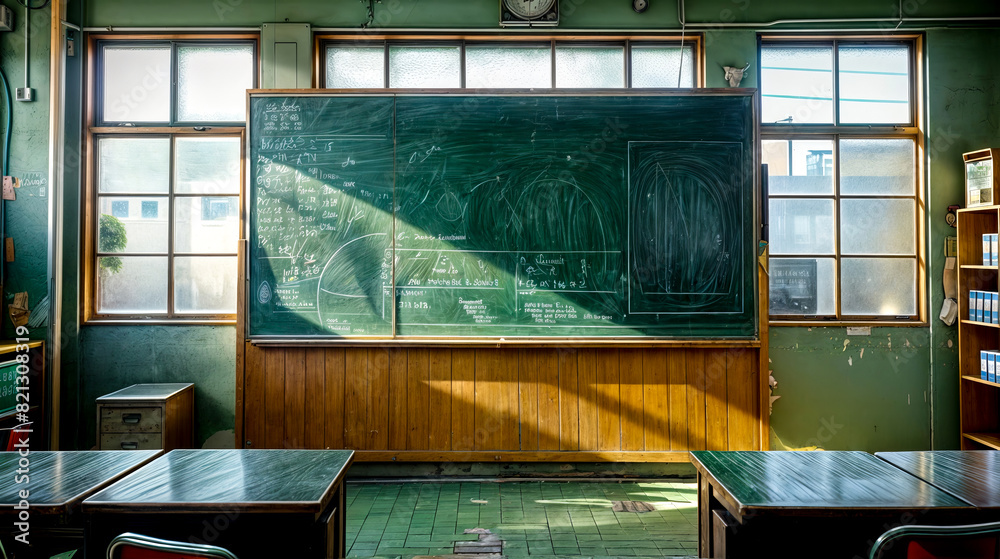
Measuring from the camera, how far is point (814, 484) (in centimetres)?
193

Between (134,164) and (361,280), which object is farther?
(134,164)

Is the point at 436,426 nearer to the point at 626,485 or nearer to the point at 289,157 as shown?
the point at 626,485

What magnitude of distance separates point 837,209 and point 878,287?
658 mm

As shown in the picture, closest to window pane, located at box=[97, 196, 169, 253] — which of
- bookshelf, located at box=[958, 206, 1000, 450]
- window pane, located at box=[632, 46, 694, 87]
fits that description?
window pane, located at box=[632, 46, 694, 87]

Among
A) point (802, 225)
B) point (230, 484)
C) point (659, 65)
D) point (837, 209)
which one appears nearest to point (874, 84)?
point (837, 209)

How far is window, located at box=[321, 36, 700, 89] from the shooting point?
414cm

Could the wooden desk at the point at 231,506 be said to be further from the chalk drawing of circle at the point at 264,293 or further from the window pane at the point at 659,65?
the window pane at the point at 659,65

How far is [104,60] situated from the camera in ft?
13.7

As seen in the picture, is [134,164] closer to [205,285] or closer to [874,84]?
[205,285]

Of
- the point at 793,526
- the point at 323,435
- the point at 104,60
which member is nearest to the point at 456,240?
the point at 323,435

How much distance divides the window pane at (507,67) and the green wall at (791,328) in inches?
8.1

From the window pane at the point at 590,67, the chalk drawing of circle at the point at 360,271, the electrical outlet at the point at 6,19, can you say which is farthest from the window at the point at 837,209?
the electrical outlet at the point at 6,19

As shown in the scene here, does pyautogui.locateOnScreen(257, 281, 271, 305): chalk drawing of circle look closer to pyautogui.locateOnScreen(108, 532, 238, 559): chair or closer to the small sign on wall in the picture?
pyautogui.locateOnScreen(108, 532, 238, 559): chair

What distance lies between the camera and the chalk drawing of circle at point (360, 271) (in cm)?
385
